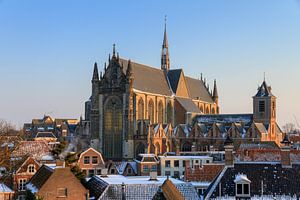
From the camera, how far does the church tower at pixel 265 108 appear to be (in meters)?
104

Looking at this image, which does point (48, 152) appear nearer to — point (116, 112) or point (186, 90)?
point (116, 112)

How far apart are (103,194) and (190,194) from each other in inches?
244

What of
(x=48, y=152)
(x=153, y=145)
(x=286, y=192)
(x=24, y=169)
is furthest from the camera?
(x=153, y=145)

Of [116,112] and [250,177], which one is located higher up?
[116,112]

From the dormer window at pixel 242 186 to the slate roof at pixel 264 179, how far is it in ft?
1.64

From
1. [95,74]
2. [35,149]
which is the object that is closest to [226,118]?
[95,74]

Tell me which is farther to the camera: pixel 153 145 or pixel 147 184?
pixel 153 145

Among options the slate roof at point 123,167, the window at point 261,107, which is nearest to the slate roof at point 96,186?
the slate roof at point 123,167

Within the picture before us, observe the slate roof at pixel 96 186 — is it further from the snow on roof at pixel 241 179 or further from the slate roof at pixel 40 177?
the snow on roof at pixel 241 179

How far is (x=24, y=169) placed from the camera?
4881cm

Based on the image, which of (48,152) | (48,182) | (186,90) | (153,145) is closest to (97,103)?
(153,145)

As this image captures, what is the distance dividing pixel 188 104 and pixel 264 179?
264 feet

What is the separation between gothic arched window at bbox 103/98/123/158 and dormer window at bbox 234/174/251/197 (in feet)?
209

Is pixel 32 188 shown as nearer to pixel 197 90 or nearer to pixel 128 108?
pixel 128 108
